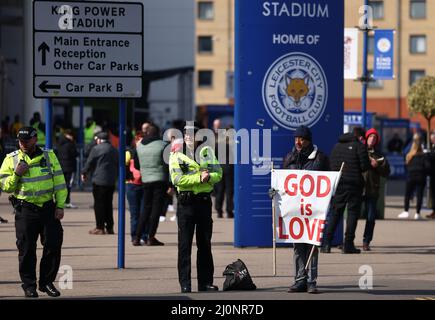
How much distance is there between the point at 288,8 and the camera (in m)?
18.4

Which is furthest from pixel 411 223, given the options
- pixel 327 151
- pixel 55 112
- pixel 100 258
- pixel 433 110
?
pixel 55 112

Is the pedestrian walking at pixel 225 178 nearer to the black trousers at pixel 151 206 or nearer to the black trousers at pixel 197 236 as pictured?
the black trousers at pixel 151 206

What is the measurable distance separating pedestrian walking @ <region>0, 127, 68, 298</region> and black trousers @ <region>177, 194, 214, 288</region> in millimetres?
1346

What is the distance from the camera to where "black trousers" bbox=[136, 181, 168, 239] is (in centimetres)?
1880

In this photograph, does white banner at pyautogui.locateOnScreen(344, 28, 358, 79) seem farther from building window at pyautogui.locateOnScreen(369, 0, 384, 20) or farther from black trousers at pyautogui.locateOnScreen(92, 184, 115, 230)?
building window at pyautogui.locateOnScreen(369, 0, 384, 20)

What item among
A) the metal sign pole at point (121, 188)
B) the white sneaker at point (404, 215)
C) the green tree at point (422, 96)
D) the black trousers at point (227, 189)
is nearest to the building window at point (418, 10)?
the green tree at point (422, 96)

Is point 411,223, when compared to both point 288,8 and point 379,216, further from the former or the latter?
point 288,8

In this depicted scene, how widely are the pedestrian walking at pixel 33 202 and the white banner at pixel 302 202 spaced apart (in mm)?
2446

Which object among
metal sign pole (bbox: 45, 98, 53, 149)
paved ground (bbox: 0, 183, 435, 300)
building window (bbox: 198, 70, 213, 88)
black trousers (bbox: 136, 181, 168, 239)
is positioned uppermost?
building window (bbox: 198, 70, 213, 88)

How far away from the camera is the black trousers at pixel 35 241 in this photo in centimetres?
1257

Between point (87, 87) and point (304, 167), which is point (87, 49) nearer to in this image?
point (87, 87)

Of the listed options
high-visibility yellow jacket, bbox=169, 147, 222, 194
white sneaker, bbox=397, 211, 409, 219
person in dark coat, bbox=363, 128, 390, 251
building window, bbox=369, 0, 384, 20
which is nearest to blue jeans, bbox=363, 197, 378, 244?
person in dark coat, bbox=363, 128, 390, 251
